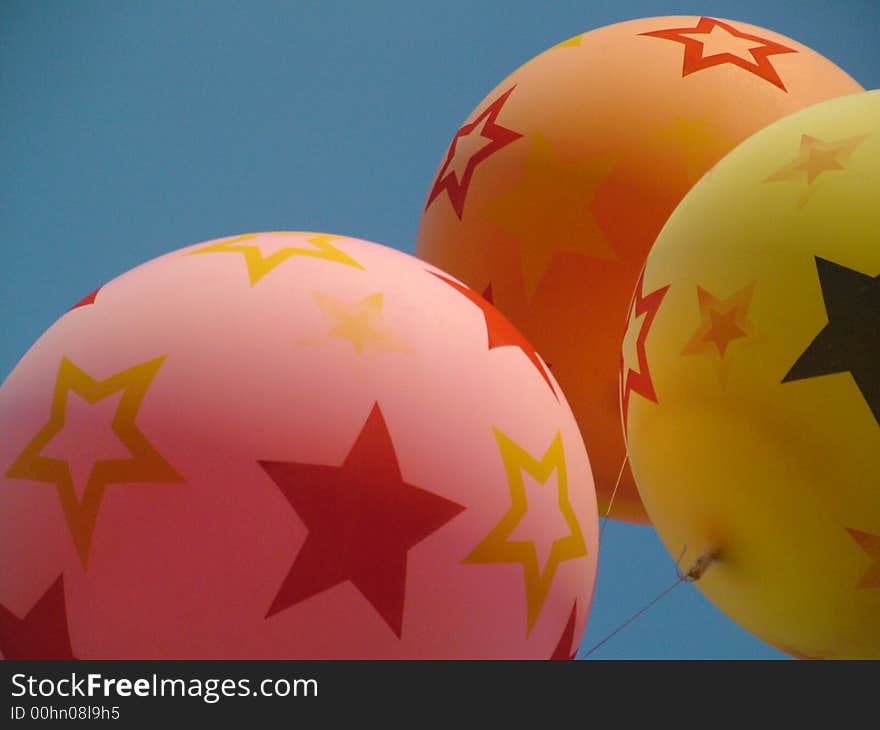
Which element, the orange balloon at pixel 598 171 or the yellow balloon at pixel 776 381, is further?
the orange balloon at pixel 598 171

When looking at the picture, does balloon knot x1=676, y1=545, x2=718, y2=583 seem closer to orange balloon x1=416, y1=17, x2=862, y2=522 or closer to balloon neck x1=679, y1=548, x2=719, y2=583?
balloon neck x1=679, y1=548, x2=719, y2=583

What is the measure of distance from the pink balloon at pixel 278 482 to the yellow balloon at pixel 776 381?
315mm

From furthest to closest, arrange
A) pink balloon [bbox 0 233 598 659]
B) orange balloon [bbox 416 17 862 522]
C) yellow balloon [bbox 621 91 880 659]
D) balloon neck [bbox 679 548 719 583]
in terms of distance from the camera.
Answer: orange balloon [bbox 416 17 862 522] < balloon neck [bbox 679 548 719 583] < yellow balloon [bbox 621 91 880 659] < pink balloon [bbox 0 233 598 659]

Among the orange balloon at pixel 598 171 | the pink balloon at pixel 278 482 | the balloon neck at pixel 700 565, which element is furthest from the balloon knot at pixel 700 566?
the orange balloon at pixel 598 171

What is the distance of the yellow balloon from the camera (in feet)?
6.15

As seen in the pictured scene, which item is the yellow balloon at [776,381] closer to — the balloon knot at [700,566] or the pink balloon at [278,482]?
the balloon knot at [700,566]

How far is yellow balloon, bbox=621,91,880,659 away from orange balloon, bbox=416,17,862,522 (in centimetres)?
30

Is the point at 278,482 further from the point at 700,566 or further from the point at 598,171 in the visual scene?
the point at 598,171

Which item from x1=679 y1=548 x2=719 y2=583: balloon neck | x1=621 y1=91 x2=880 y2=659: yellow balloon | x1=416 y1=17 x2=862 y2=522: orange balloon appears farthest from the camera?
x1=416 y1=17 x2=862 y2=522: orange balloon

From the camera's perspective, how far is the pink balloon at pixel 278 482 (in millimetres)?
1611

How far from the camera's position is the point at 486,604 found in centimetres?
172

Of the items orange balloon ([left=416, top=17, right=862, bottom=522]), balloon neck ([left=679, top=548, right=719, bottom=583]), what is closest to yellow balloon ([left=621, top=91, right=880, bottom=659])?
balloon neck ([left=679, top=548, right=719, bottom=583])

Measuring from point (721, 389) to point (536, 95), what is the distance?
0.97 metres

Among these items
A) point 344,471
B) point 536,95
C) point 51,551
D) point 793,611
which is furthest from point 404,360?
point 536,95
